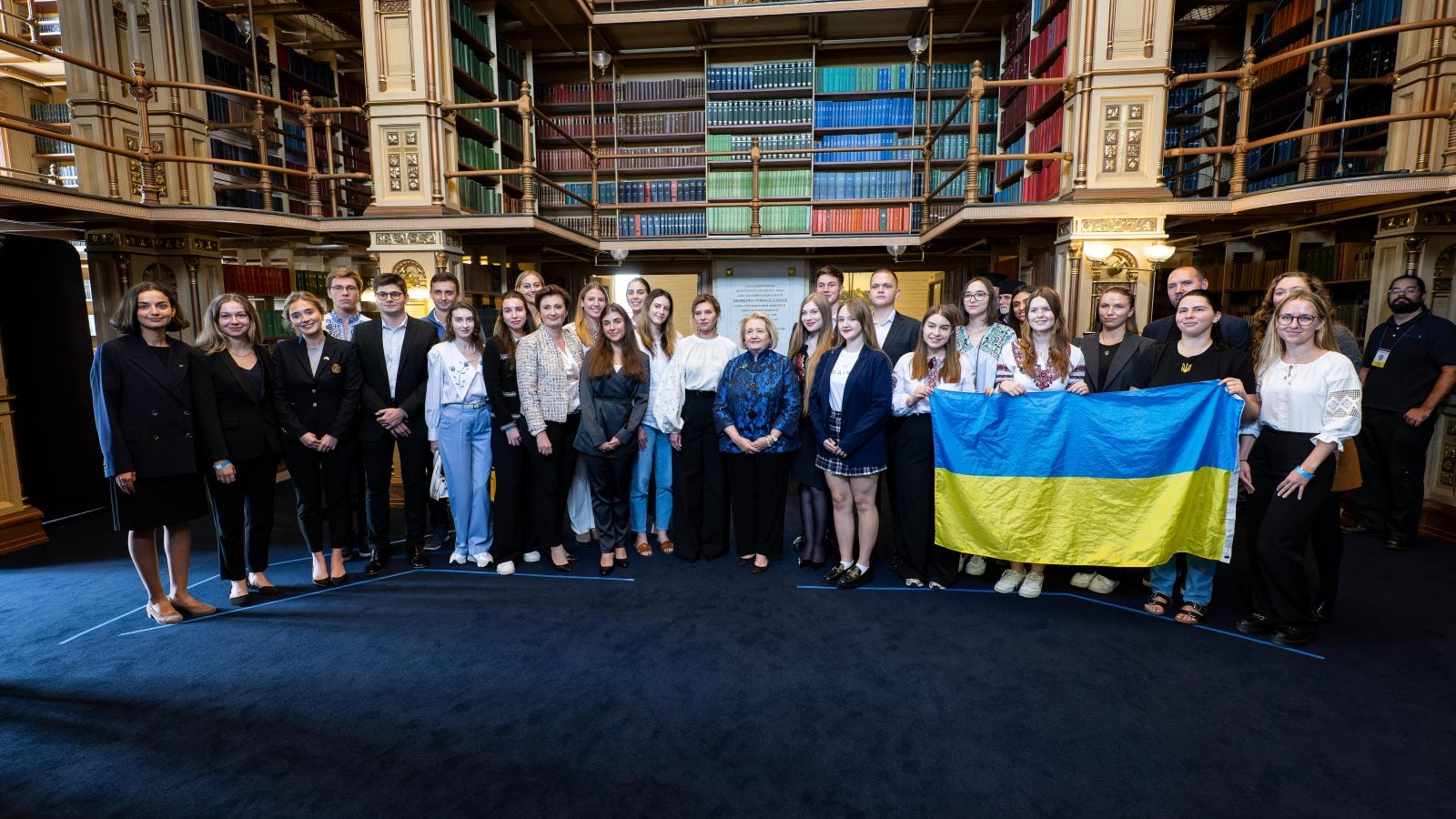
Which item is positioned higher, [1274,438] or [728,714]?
[1274,438]

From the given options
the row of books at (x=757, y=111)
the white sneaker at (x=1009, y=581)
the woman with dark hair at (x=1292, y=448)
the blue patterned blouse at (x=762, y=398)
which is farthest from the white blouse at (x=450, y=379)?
the row of books at (x=757, y=111)

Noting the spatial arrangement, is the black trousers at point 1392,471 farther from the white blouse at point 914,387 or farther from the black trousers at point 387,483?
the black trousers at point 387,483

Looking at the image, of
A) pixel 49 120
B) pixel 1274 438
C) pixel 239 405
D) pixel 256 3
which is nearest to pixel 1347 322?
pixel 1274 438

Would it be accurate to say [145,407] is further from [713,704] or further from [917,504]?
[917,504]

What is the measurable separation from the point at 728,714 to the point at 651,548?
1.60 metres

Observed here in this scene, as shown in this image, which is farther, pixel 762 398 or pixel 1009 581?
pixel 762 398

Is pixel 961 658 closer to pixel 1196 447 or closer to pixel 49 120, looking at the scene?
pixel 1196 447

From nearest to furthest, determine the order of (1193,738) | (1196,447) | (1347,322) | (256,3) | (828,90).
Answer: (1193,738) → (1196,447) → (1347,322) → (256,3) → (828,90)

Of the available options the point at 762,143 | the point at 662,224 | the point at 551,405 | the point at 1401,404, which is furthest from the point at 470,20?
the point at 1401,404

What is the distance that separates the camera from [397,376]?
3246 millimetres

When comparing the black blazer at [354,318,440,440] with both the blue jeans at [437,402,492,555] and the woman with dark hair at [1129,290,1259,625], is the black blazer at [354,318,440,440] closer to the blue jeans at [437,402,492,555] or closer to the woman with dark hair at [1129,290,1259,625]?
the blue jeans at [437,402,492,555]

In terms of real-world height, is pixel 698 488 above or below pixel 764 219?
below

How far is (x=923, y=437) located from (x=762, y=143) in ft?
17.8

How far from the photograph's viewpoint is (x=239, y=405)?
2.89 meters
